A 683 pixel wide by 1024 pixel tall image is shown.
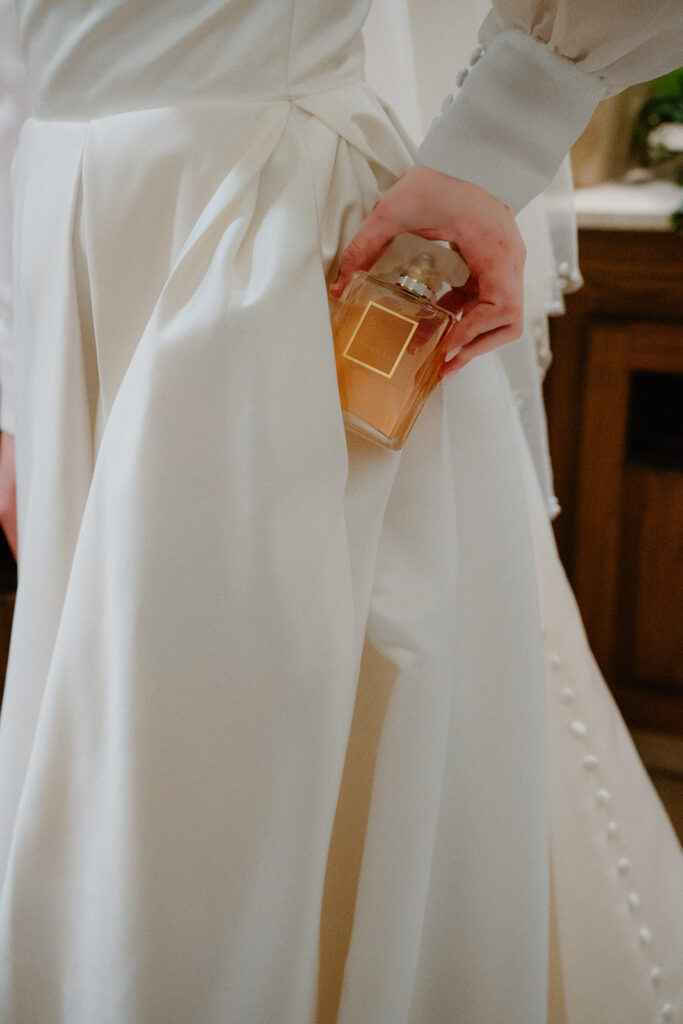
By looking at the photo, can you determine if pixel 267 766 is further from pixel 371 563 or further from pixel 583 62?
pixel 583 62

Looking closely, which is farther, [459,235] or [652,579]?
[652,579]

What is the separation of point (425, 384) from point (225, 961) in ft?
1.14

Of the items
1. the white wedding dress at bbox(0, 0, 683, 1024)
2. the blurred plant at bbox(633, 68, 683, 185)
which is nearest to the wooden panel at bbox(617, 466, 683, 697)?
the blurred plant at bbox(633, 68, 683, 185)

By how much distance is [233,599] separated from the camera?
0.47 meters

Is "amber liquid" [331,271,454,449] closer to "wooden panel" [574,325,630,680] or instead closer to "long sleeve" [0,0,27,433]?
"long sleeve" [0,0,27,433]

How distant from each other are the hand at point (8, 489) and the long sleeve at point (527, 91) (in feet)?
1.36

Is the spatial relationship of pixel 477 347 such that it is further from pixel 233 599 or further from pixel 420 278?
pixel 233 599

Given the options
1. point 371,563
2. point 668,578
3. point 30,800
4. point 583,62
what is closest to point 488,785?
point 371,563

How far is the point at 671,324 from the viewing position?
1.07m

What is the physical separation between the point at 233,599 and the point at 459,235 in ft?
0.82

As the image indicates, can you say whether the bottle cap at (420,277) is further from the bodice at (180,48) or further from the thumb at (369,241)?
the bodice at (180,48)

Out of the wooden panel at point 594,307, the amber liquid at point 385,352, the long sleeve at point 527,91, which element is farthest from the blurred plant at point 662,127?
the amber liquid at point 385,352

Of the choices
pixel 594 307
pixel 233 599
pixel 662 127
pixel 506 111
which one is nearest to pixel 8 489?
pixel 233 599

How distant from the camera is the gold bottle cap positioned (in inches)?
19.7
